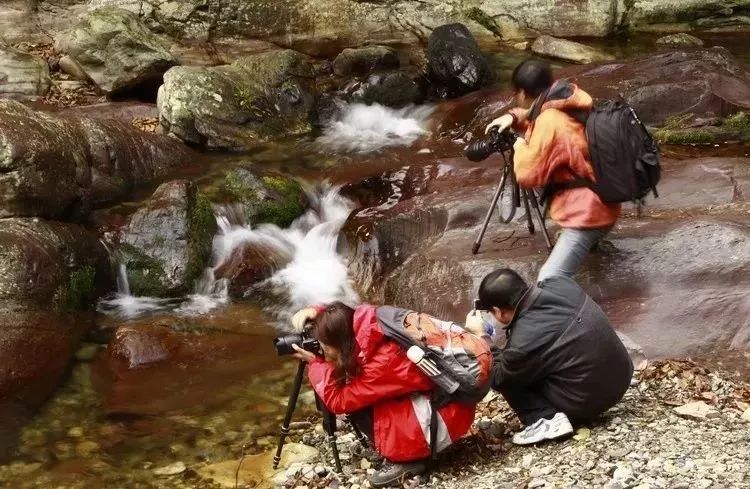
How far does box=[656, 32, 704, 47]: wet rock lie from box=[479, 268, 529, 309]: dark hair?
51.0 ft

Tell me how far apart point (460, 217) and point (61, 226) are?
4948mm

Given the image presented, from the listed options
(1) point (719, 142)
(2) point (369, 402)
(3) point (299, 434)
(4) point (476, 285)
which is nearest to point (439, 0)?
(1) point (719, 142)

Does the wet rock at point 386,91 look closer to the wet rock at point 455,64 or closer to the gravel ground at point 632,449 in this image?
the wet rock at point 455,64

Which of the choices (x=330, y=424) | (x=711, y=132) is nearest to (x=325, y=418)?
(x=330, y=424)

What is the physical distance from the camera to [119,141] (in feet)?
40.4

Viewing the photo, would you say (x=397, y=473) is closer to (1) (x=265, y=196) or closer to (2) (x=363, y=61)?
(1) (x=265, y=196)

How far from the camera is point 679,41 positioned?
18.7 meters

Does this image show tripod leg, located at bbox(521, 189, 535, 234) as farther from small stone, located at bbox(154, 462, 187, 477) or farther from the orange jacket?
small stone, located at bbox(154, 462, 187, 477)

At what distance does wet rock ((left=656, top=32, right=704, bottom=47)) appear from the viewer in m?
18.6

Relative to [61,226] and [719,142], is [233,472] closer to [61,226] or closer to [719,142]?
[61,226]

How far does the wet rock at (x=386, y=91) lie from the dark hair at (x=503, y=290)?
11414 millimetres

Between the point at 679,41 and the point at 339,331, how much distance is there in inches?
655

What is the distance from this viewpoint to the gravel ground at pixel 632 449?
475cm

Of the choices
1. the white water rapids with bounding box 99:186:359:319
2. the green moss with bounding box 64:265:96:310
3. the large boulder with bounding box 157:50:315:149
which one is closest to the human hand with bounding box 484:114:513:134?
the white water rapids with bounding box 99:186:359:319
